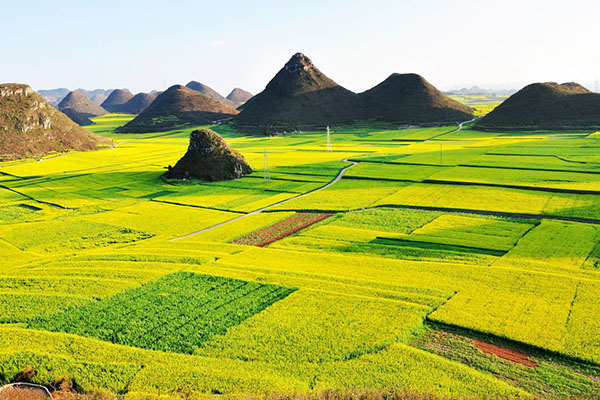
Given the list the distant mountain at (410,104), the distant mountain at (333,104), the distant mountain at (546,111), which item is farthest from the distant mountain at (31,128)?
the distant mountain at (546,111)

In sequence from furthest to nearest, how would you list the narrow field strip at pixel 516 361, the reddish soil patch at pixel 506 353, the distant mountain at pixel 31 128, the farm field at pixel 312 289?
the distant mountain at pixel 31 128 → the reddish soil patch at pixel 506 353 → the farm field at pixel 312 289 → the narrow field strip at pixel 516 361

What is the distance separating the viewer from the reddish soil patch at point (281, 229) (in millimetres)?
39938

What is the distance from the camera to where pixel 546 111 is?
13200 centimetres

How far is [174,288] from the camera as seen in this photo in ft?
93.9

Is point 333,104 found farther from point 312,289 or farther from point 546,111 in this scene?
point 312,289

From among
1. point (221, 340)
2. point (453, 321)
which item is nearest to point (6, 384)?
point (221, 340)

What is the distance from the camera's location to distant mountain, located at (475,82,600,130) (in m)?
126

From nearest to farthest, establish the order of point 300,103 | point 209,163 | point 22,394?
point 22,394, point 209,163, point 300,103

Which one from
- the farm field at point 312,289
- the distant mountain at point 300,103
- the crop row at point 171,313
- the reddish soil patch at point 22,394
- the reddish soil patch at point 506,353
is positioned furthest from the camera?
the distant mountain at point 300,103

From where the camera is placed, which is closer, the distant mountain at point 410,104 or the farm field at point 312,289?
the farm field at point 312,289

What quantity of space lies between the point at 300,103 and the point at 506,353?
166 m

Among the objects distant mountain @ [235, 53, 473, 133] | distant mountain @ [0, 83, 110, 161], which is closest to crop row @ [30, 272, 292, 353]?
distant mountain @ [0, 83, 110, 161]

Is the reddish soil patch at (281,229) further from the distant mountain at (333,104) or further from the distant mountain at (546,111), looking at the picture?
the distant mountain at (333,104)

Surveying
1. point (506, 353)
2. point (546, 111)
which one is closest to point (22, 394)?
point (506, 353)
